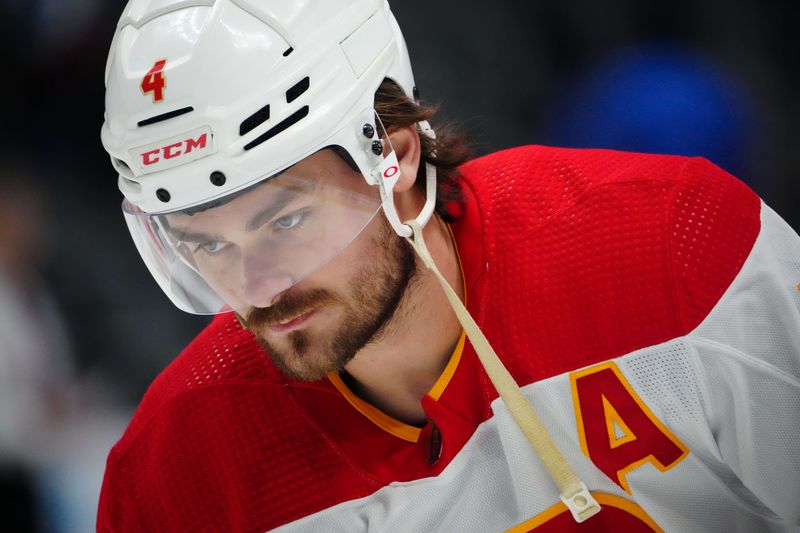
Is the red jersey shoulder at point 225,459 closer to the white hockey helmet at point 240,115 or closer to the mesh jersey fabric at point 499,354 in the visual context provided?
the mesh jersey fabric at point 499,354

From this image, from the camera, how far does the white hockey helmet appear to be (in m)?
1.26

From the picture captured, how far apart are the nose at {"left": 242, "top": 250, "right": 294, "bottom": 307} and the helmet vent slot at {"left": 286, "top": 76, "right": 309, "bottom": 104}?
23cm

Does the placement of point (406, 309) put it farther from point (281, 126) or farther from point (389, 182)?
point (281, 126)

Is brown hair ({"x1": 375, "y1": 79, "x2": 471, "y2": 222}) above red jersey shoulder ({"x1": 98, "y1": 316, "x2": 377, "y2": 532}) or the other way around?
above

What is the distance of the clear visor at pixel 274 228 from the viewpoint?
131 cm

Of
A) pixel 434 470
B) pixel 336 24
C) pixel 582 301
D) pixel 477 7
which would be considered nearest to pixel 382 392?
pixel 434 470

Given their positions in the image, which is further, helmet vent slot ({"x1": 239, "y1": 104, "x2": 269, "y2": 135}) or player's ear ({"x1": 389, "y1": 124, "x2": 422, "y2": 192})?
player's ear ({"x1": 389, "y1": 124, "x2": 422, "y2": 192})

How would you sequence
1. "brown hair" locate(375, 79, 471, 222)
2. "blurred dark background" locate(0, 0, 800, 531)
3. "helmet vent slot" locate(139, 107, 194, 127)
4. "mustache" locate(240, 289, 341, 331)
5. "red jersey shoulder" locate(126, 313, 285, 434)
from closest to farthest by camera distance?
"helmet vent slot" locate(139, 107, 194, 127), "mustache" locate(240, 289, 341, 331), "brown hair" locate(375, 79, 471, 222), "red jersey shoulder" locate(126, 313, 285, 434), "blurred dark background" locate(0, 0, 800, 531)

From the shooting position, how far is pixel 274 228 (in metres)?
1.32

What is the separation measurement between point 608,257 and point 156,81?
732mm

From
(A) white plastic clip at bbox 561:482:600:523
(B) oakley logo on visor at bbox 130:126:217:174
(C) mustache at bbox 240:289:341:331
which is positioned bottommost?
(A) white plastic clip at bbox 561:482:600:523

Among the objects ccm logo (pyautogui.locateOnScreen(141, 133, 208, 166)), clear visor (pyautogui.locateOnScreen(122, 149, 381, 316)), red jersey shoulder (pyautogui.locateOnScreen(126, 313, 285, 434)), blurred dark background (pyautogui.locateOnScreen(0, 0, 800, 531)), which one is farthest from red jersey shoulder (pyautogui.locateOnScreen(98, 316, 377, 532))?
blurred dark background (pyautogui.locateOnScreen(0, 0, 800, 531))

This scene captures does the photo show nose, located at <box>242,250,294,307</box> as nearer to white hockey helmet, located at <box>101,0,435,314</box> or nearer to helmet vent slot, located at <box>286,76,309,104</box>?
white hockey helmet, located at <box>101,0,435,314</box>

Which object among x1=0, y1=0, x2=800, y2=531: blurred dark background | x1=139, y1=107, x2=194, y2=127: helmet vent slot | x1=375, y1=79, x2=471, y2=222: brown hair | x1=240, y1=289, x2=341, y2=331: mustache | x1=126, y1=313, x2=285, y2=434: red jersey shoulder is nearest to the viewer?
x1=139, y1=107, x2=194, y2=127: helmet vent slot
